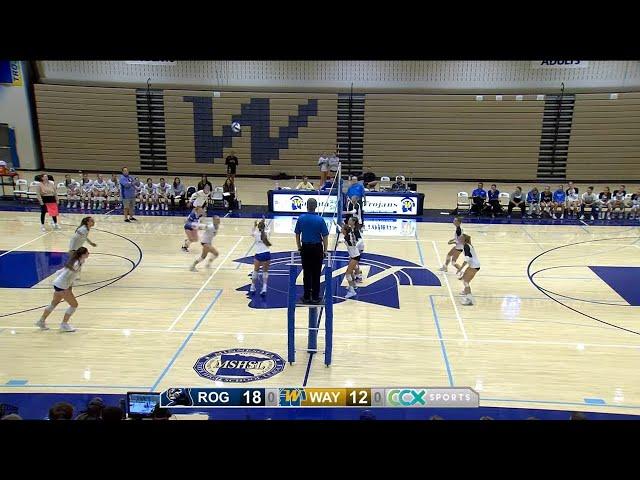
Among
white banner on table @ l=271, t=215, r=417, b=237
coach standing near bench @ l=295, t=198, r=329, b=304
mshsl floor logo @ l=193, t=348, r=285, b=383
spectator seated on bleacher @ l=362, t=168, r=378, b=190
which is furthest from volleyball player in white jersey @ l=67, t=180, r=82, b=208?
coach standing near bench @ l=295, t=198, r=329, b=304

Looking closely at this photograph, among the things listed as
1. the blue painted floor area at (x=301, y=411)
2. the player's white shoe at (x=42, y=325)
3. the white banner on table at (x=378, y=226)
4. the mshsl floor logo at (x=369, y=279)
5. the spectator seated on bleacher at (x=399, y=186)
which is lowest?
the blue painted floor area at (x=301, y=411)

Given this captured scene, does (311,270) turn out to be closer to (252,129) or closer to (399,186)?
(399,186)

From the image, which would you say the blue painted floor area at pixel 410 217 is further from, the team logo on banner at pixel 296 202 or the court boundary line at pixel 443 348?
the court boundary line at pixel 443 348

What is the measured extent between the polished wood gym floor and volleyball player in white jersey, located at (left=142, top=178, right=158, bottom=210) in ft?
18.2

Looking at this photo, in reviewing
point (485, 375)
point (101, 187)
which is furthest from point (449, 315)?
point (101, 187)

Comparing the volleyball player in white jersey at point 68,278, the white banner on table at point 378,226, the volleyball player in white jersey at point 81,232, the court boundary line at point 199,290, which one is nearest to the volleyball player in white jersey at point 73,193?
the white banner on table at point 378,226

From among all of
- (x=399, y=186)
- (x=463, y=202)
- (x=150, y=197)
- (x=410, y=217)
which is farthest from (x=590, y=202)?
(x=150, y=197)

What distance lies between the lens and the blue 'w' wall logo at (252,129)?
98.3 ft

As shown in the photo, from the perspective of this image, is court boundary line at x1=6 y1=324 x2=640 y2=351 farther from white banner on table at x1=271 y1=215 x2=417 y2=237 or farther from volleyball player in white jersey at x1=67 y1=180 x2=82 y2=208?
volleyball player in white jersey at x1=67 y1=180 x2=82 y2=208

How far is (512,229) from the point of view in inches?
828

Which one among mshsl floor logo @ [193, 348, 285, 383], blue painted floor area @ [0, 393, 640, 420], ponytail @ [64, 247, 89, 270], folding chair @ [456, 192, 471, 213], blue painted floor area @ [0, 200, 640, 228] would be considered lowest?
blue painted floor area @ [0, 393, 640, 420]

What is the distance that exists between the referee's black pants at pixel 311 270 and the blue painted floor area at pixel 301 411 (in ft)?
6.64

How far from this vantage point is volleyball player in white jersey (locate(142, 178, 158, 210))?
23266mm

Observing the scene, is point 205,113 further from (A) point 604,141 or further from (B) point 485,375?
(B) point 485,375
